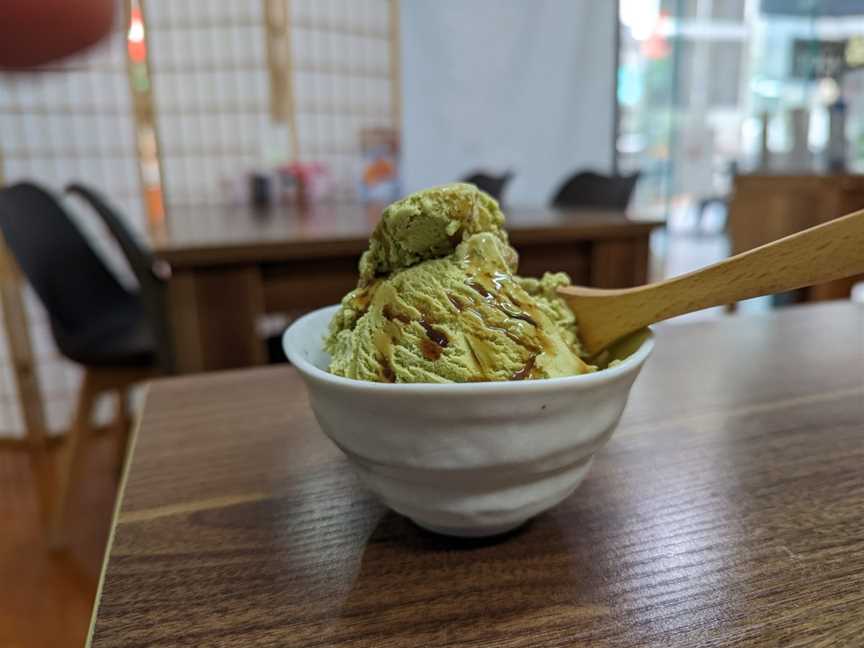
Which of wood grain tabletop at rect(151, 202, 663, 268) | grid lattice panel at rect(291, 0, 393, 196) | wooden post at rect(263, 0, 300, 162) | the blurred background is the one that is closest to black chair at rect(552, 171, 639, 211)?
the blurred background

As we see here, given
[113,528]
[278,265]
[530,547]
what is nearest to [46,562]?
[278,265]

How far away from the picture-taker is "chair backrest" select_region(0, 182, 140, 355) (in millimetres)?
1418

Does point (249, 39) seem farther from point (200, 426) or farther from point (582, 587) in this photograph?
point (582, 587)

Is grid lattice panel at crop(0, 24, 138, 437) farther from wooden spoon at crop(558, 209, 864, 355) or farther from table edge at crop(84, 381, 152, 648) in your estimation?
wooden spoon at crop(558, 209, 864, 355)

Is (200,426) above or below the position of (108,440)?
above

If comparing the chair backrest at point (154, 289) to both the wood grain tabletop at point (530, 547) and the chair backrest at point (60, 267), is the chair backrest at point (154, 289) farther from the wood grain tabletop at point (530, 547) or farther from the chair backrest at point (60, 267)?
the wood grain tabletop at point (530, 547)

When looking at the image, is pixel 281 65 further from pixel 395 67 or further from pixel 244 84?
pixel 395 67

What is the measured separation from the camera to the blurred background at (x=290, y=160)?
1226 mm

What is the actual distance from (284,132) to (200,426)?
72.7 inches

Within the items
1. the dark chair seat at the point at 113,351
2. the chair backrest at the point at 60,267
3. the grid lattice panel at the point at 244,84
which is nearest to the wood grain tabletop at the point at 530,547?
the dark chair seat at the point at 113,351

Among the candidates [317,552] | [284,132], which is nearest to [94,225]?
[284,132]

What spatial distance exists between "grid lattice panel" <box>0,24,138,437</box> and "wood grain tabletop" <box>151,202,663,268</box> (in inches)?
20.2

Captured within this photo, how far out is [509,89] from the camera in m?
2.88

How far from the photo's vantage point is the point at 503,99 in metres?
2.88
